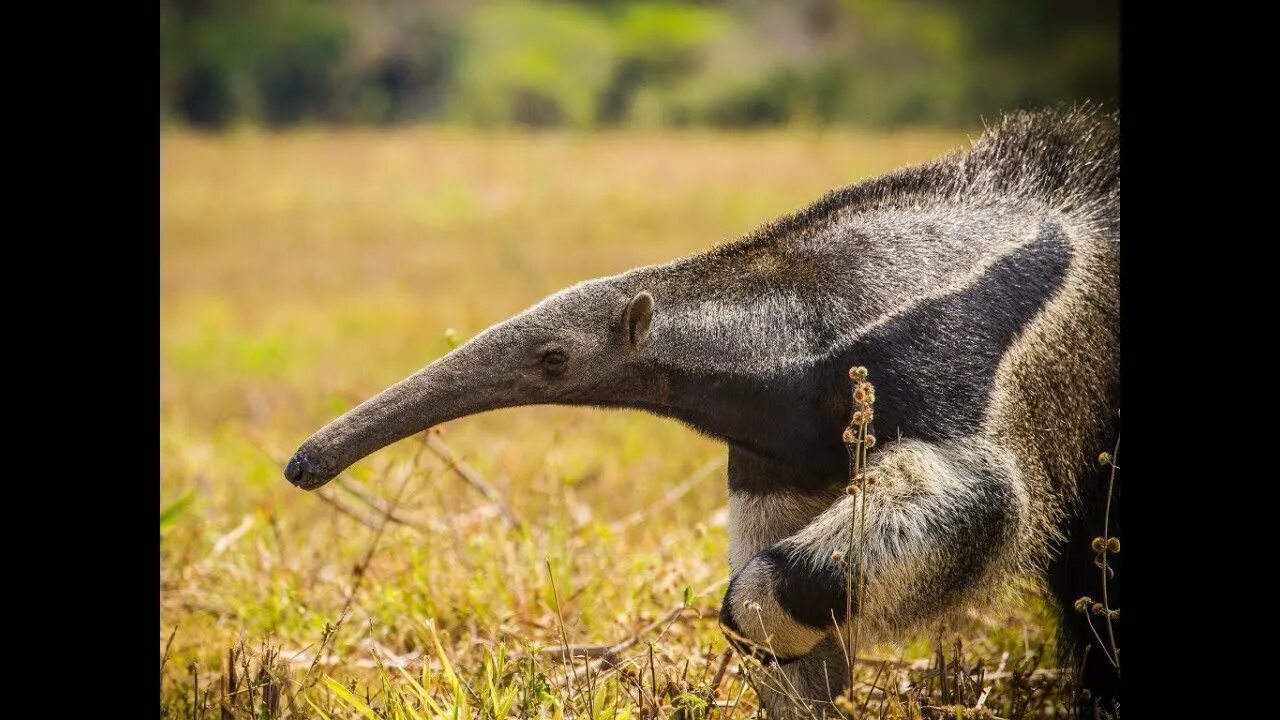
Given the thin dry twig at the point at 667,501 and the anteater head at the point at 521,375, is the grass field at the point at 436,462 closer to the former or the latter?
the thin dry twig at the point at 667,501

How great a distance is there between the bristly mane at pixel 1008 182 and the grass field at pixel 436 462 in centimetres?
31

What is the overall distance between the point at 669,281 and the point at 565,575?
4.64ft

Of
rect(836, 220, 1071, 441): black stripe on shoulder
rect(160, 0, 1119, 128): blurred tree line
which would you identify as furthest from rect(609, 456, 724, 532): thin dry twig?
rect(160, 0, 1119, 128): blurred tree line

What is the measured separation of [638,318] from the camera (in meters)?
3.03

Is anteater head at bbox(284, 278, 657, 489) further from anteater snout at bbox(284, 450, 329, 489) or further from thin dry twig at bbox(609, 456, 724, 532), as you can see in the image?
thin dry twig at bbox(609, 456, 724, 532)

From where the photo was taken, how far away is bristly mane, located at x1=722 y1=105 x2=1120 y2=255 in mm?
3309

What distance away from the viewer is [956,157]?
3.55m

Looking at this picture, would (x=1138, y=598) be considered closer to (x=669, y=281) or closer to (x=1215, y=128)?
(x=1215, y=128)

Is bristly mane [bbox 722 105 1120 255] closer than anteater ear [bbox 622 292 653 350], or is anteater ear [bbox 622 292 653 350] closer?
anteater ear [bbox 622 292 653 350]

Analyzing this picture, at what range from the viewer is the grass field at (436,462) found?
348 centimetres

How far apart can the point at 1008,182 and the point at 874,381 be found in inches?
33.2

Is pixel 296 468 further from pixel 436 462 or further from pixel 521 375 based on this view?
pixel 436 462
